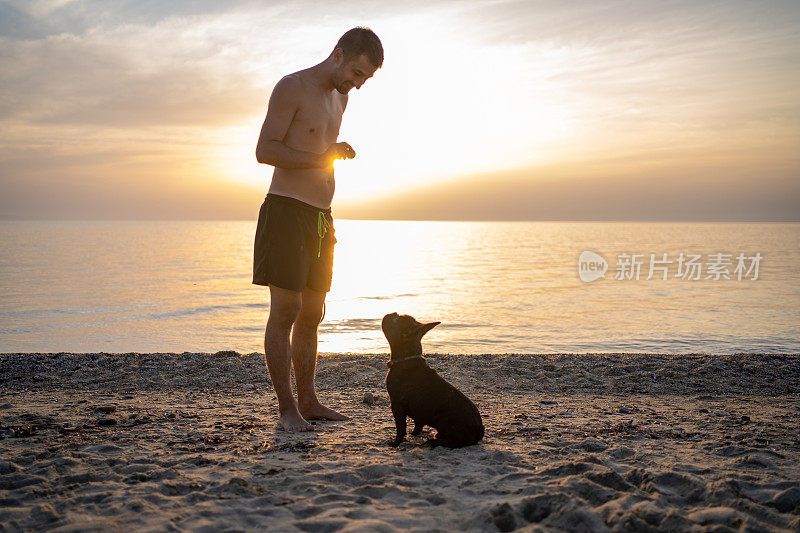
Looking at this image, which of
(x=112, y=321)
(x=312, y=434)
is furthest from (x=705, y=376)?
(x=112, y=321)

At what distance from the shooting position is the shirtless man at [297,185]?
3.77 metres

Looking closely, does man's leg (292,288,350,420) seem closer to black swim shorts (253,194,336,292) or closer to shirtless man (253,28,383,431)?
shirtless man (253,28,383,431)

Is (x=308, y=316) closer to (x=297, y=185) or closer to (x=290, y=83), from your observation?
(x=297, y=185)

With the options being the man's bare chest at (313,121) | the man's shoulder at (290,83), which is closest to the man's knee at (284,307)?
the man's bare chest at (313,121)

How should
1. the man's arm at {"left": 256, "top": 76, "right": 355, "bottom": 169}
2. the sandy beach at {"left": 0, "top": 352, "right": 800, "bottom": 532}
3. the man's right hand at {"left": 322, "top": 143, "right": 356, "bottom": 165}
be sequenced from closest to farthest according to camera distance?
the sandy beach at {"left": 0, "top": 352, "right": 800, "bottom": 532}, the man's arm at {"left": 256, "top": 76, "right": 355, "bottom": 169}, the man's right hand at {"left": 322, "top": 143, "right": 356, "bottom": 165}

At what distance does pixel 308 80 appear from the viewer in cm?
393

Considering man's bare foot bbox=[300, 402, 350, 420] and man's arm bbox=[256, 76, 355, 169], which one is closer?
man's arm bbox=[256, 76, 355, 169]

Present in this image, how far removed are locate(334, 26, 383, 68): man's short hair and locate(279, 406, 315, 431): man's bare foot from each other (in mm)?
2586

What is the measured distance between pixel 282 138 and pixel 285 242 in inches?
29.7

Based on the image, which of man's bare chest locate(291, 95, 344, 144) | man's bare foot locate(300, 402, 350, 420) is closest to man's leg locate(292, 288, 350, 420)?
man's bare foot locate(300, 402, 350, 420)

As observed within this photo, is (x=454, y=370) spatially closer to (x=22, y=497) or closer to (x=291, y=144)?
(x=291, y=144)

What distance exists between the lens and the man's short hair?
3762mm

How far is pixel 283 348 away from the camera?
12.7ft

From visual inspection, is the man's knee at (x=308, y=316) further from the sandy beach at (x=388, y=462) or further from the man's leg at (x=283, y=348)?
the sandy beach at (x=388, y=462)
